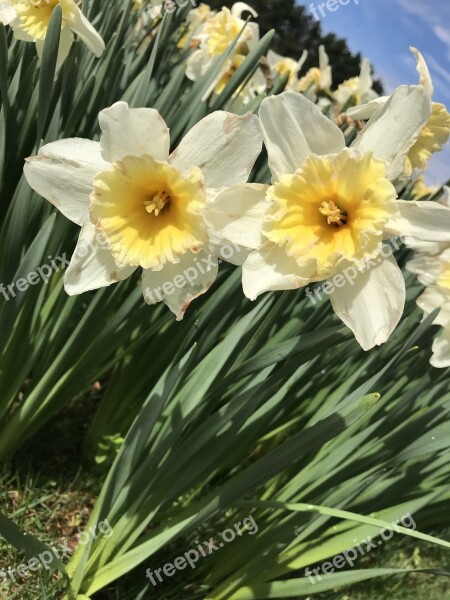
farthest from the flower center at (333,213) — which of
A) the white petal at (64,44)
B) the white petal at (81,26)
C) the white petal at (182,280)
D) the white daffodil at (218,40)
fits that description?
the white daffodil at (218,40)

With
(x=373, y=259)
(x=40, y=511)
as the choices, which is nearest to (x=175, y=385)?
(x=373, y=259)

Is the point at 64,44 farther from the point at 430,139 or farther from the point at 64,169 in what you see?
the point at 430,139

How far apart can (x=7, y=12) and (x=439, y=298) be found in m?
1.43

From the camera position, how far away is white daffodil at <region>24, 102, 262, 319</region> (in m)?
1.01

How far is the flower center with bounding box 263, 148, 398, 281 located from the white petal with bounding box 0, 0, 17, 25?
1.01m

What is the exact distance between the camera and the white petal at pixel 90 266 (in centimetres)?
112

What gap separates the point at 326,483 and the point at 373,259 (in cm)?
74

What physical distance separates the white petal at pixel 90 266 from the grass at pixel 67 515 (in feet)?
2.88

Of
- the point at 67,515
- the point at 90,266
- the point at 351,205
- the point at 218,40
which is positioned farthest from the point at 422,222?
the point at 218,40

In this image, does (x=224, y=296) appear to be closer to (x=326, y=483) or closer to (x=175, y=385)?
(x=175, y=385)

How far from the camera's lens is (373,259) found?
3.39ft

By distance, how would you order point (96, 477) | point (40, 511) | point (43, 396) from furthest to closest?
point (96, 477) → point (40, 511) → point (43, 396)

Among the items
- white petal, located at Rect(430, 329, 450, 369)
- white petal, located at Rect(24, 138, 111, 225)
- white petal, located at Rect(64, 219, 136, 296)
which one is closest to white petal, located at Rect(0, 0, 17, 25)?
white petal, located at Rect(24, 138, 111, 225)

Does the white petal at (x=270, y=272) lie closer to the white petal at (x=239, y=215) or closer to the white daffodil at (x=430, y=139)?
the white petal at (x=239, y=215)
